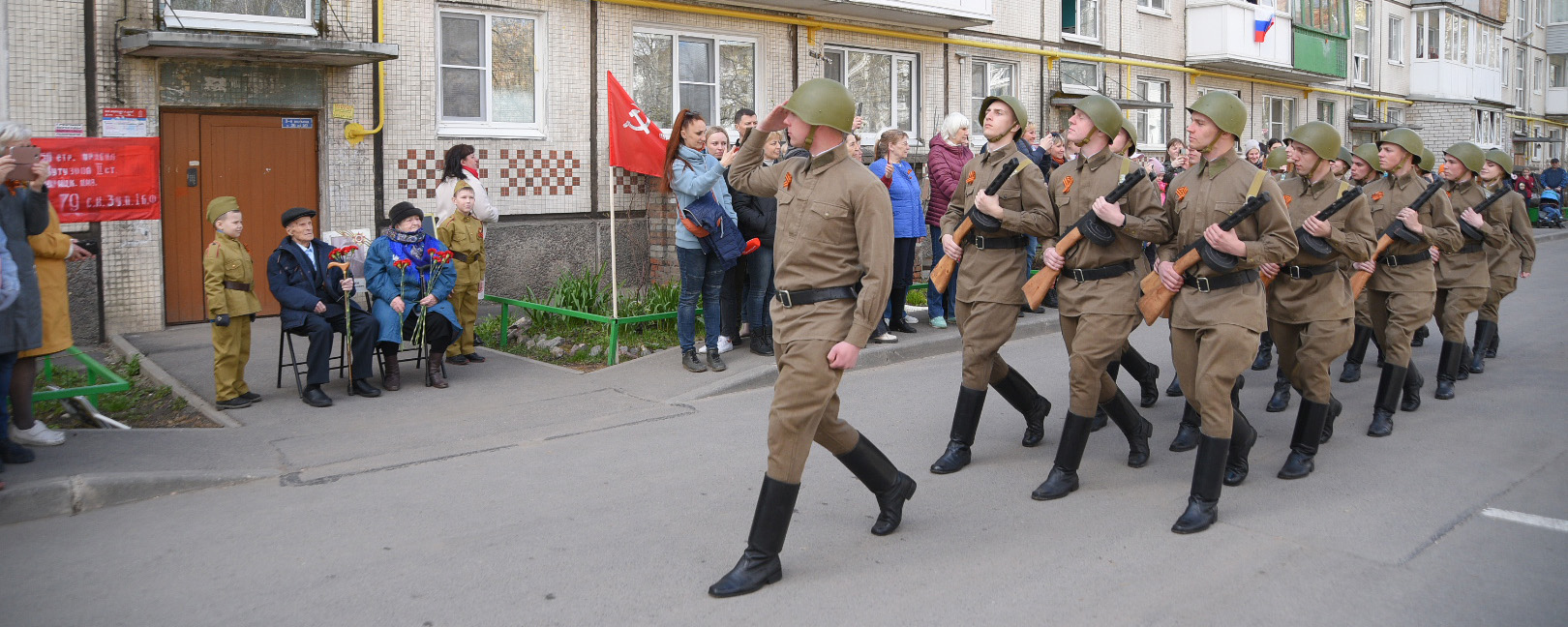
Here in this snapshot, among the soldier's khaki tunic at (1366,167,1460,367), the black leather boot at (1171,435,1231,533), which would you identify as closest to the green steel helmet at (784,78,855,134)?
the black leather boot at (1171,435,1231,533)

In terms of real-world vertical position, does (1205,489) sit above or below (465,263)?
below

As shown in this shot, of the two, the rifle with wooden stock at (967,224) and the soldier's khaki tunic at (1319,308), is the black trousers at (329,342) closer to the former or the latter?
the rifle with wooden stock at (967,224)

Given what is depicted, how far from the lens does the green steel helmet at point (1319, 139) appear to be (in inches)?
269

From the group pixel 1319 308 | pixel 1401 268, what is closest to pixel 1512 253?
pixel 1401 268

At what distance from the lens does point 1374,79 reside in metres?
30.9

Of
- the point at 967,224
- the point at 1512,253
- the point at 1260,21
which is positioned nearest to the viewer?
the point at 967,224

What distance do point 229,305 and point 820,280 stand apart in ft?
15.7

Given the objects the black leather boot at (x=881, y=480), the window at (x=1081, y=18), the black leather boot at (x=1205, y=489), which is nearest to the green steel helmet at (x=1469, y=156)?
the black leather boot at (x=1205, y=489)

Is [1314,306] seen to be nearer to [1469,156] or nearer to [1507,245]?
[1469,156]

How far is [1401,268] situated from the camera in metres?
8.00

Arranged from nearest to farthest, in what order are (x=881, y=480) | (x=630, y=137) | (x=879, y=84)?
(x=881, y=480), (x=630, y=137), (x=879, y=84)

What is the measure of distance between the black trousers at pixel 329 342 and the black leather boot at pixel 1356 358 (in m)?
7.29

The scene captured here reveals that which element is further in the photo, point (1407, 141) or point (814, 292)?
point (1407, 141)

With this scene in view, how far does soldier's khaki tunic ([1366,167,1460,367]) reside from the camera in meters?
7.80
